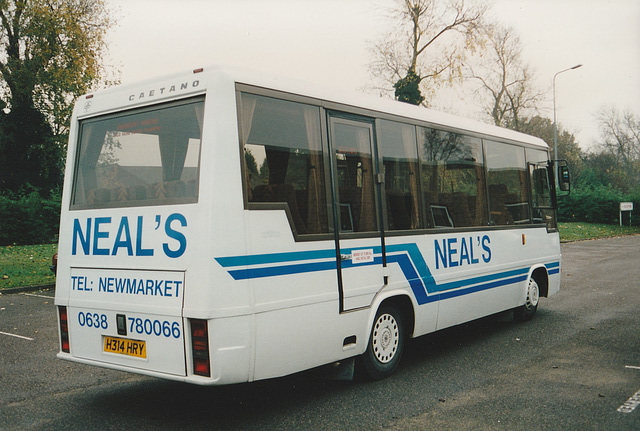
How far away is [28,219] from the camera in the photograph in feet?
81.9

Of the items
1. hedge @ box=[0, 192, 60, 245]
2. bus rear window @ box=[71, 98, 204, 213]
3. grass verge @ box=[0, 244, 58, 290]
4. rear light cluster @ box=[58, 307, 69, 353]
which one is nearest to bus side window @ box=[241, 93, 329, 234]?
bus rear window @ box=[71, 98, 204, 213]

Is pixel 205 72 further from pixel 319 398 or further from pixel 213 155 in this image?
pixel 319 398

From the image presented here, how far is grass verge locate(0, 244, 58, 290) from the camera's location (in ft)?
47.5

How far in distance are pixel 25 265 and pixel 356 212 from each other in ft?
46.9

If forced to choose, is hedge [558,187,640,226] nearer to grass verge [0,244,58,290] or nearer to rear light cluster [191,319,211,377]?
grass verge [0,244,58,290]

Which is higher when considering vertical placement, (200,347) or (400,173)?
(400,173)

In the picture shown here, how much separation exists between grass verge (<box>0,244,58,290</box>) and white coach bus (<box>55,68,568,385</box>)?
9.37 meters

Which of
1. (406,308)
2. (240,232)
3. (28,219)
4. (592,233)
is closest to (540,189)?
(406,308)

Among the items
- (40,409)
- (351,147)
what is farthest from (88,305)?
(351,147)

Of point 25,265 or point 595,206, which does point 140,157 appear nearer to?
point 25,265

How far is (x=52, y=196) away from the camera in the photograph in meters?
27.0

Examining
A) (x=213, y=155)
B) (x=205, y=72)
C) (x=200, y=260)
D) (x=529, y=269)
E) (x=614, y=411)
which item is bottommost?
(x=614, y=411)

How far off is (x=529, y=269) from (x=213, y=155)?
Answer: 20.1ft

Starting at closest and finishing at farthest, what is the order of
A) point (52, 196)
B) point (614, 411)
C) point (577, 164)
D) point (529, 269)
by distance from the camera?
1. point (614, 411)
2. point (529, 269)
3. point (52, 196)
4. point (577, 164)
